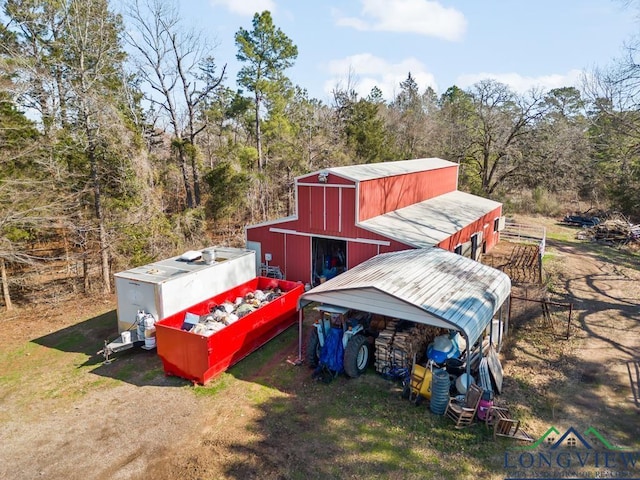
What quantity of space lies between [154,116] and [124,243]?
1219 centimetres

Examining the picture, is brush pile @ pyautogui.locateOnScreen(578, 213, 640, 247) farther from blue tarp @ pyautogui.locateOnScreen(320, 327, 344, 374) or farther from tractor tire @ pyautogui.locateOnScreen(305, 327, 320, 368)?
tractor tire @ pyautogui.locateOnScreen(305, 327, 320, 368)

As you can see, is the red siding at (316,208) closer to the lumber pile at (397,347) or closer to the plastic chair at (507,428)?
the lumber pile at (397,347)

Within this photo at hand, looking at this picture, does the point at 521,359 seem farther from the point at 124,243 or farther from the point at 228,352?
the point at 124,243

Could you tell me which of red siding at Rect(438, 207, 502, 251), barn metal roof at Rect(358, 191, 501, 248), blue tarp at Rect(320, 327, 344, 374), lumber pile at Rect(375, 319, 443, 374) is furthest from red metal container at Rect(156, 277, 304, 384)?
red siding at Rect(438, 207, 502, 251)

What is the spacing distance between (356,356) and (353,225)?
20.1ft

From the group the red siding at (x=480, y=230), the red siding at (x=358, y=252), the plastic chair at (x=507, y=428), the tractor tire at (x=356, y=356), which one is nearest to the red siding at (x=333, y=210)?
the red siding at (x=358, y=252)

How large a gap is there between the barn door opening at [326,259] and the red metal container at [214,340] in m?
3.51

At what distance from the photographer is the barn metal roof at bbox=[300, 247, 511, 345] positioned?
8.65 metres

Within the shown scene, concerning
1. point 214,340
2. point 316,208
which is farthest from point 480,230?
point 214,340

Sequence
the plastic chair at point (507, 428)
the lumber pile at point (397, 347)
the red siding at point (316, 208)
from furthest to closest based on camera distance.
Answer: the red siding at point (316, 208) → the lumber pile at point (397, 347) → the plastic chair at point (507, 428)

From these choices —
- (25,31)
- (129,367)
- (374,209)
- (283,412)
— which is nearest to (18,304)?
(129,367)

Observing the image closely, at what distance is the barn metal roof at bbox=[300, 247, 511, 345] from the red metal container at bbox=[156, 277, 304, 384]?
1.75 m

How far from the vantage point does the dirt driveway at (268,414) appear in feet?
23.0

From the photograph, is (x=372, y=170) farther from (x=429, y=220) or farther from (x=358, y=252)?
(x=358, y=252)
